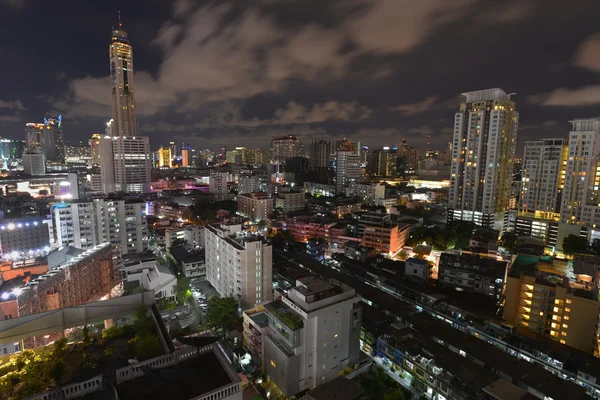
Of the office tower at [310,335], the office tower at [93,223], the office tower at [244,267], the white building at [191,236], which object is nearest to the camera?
the office tower at [310,335]

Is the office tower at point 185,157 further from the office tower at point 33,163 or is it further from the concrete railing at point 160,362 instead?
the concrete railing at point 160,362

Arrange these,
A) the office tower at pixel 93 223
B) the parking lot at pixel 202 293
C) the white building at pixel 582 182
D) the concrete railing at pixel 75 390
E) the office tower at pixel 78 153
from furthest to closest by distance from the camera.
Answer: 1. the office tower at pixel 78 153
2. the white building at pixel 582 182
3. the office tower at pixel 93 223
4. the parking lot at pixel 202 293
5. the concrete railing at pixel 75 390

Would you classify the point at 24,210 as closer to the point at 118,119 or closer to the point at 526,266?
the point at 118,119

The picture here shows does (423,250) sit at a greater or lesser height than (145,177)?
lesser

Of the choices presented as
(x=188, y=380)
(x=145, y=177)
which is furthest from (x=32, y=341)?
(x=145, y=177)

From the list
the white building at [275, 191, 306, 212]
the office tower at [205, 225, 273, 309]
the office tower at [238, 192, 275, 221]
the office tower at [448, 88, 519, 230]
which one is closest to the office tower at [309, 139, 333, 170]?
the white building at [275, 191, 306, 212]

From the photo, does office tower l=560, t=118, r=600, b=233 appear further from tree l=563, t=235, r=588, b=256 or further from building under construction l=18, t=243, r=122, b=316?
building under construction l=18, t=243, r=122, b=316

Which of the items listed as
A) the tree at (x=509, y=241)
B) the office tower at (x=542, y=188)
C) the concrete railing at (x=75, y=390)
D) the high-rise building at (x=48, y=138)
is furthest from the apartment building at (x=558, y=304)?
the high-rise building at (x=48, y=138)
